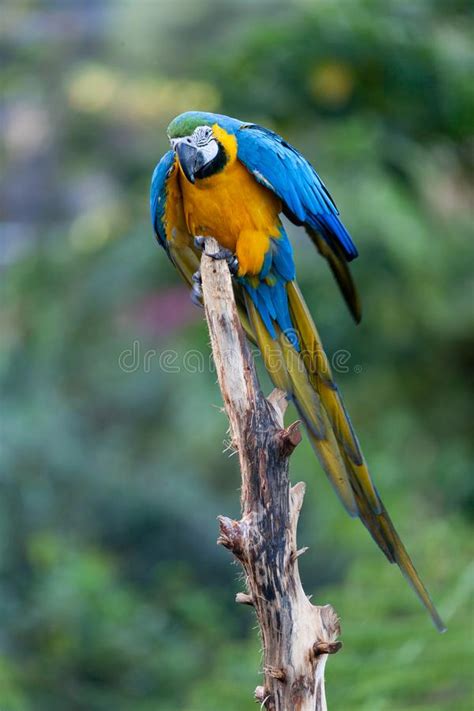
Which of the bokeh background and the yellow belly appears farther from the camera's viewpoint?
the bokeh background

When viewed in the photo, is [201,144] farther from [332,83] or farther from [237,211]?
[332,83]

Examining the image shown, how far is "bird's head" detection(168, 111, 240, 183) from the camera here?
1517mm

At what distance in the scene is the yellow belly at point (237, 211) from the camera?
1576 mm

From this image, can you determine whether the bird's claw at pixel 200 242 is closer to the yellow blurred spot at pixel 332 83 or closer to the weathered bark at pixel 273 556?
the weathered bark at pixel 273 556

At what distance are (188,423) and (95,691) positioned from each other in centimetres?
97

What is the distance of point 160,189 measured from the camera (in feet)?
5.29

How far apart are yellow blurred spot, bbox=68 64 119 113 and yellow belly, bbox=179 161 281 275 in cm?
262

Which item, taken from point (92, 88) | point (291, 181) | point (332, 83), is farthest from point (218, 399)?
point (92, 88)

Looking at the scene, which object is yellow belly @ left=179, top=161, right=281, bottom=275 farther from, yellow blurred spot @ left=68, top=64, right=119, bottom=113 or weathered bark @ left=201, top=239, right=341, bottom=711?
yellow blurred spot @ left=68, top=64, right=119, bottom=113

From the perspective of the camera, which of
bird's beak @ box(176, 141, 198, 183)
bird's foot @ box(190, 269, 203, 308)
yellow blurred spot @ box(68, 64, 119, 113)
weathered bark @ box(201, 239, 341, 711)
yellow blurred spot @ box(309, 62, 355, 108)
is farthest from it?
yellow blurred spot @ box(68, 64, 119, 113)

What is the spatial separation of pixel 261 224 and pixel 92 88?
279 centimetres

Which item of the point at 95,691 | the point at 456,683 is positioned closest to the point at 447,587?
the point at 456,683

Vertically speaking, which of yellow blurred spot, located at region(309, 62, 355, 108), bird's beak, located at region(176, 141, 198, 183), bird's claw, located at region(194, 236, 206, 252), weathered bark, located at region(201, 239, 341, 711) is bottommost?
weathered bark, located at region(201, 239, 341, 711)

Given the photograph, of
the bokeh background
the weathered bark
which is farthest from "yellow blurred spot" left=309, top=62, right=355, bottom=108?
the weathered bark
